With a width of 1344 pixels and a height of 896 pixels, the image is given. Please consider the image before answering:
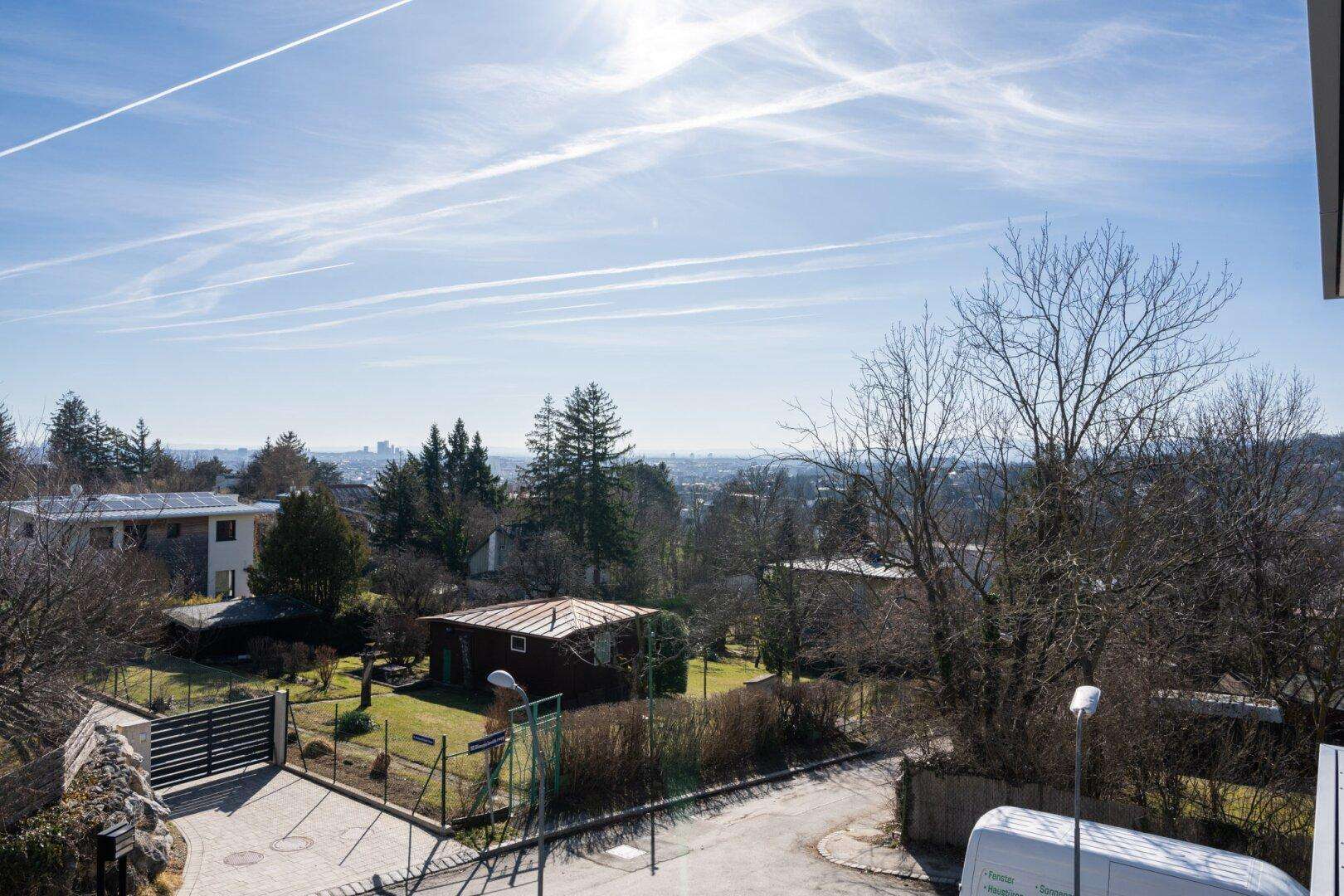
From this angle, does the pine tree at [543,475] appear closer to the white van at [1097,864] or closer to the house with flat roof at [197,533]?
the house with flat roof at [197,533]

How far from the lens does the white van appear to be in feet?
31.6

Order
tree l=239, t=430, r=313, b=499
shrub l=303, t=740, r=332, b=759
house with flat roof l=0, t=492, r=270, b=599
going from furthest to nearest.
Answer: tree l=239, t=430, r=313, b=499, house with flat roof l=0, t=492, r=270, b=599, shrub l=303, t=740, r=332, b=759

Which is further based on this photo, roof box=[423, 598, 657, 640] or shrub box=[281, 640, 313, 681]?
shrub box=[281, 640, 313, 681]

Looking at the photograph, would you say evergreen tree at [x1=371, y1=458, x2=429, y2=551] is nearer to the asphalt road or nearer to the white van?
the asphalt road

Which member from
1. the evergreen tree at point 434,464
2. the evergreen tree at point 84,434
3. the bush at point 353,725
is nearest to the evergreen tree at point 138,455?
the evergreen tree at point 84,434

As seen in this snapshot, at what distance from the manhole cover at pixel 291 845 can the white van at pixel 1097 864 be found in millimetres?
11187

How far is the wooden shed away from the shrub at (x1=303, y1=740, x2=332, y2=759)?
8.23m

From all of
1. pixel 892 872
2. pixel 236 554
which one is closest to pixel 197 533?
pixel 236 554

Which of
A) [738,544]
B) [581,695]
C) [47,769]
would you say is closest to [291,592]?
[581,695]

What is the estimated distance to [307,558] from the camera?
3719 centimetres

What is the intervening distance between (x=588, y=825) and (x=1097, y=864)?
1011cm

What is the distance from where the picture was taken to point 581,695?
28.5m

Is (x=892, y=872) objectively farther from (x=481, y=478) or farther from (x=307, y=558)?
(x=481, y=478)

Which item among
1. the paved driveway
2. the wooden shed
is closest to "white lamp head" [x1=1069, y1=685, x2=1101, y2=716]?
the paved driveway
